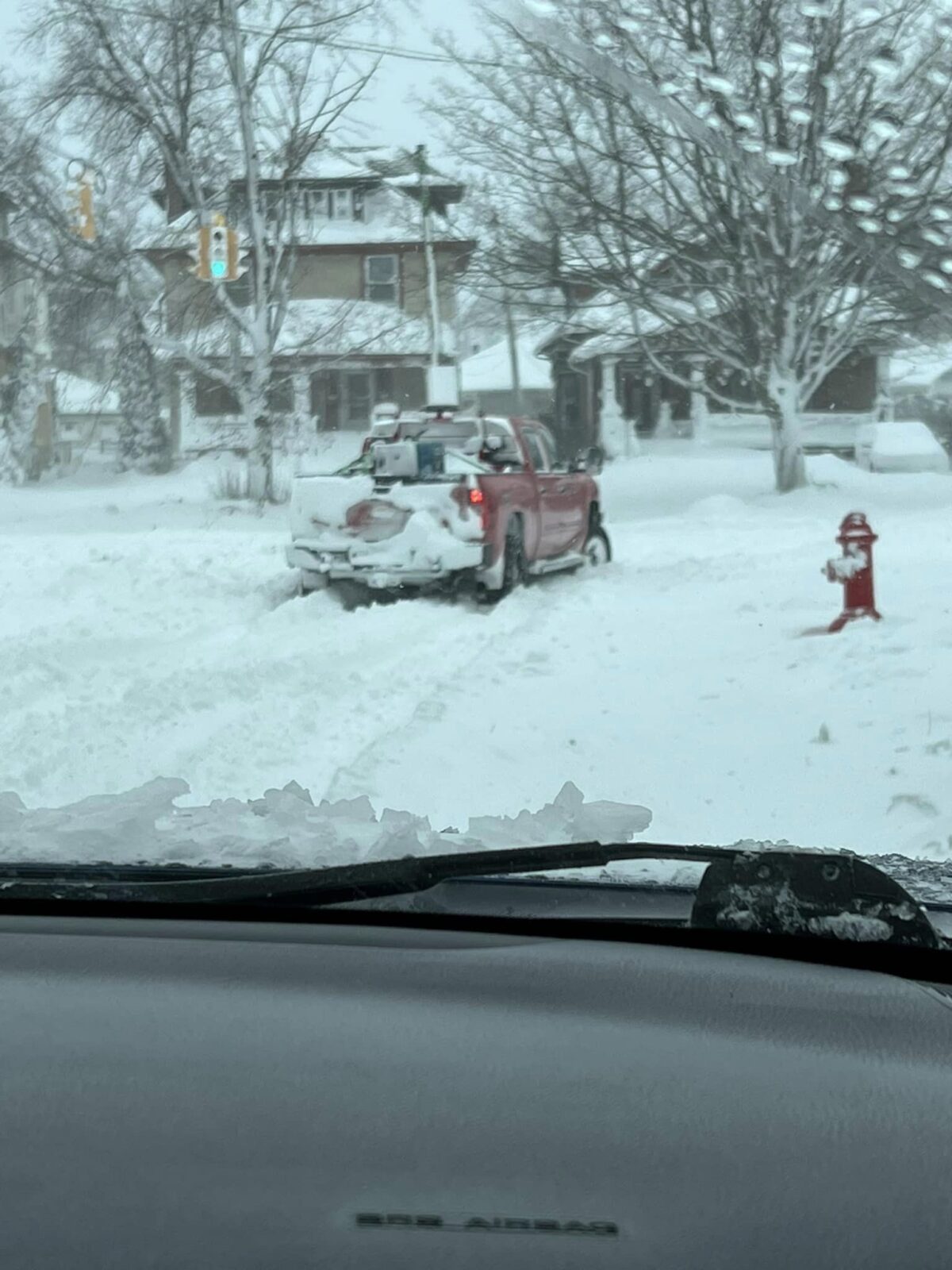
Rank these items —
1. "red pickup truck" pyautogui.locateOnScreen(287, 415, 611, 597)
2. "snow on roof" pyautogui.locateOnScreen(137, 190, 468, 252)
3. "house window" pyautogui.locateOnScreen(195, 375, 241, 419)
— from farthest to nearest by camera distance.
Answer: "house window" pyautogui.locateOnScreen(195, 375, 241, 419)
"snow on roof" pyautogui.locateOnScreen(137, 190, 468, 252)
"red pickup truck" pyautogui.locateOnScreen(287, 415, 611, 597)

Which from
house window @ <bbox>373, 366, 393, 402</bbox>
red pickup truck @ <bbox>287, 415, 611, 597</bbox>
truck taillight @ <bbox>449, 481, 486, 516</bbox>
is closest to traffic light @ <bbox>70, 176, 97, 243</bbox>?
house window @ <bbox>373, 366, 393, 402</bbox>

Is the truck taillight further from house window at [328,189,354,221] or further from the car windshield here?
house window at [328,189,354,221]

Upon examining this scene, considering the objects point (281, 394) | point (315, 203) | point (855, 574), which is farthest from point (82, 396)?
point (855, 574)

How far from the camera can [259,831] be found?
2682 mm

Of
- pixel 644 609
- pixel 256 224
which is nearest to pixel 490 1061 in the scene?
pixel 644 609

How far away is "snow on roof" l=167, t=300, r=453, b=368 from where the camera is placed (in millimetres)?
23609

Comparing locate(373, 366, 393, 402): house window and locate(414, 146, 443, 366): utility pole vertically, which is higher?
locate(414, 146, 443, 366): utility pole

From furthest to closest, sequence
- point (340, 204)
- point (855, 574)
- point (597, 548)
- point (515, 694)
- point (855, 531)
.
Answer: point (340, 204), point (597, 548), point (855, 531), point (855, 574), point (515, 694)

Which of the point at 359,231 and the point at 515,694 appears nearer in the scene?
the point at 515,694

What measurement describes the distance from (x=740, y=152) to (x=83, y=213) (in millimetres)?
11030

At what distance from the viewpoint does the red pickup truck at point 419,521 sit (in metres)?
12.4

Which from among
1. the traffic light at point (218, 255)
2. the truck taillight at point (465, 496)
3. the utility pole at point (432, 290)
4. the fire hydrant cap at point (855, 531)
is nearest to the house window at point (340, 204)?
the utility pole at point (432, 290)

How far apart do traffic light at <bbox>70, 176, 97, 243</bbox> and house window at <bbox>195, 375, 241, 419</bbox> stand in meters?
3.36

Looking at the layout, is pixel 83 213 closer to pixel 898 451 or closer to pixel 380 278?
pixel 380 278
